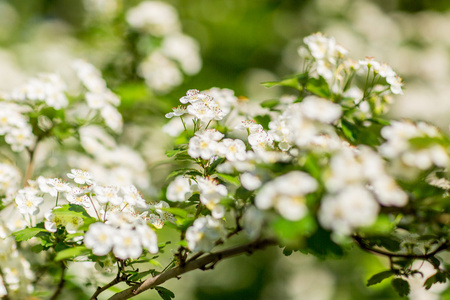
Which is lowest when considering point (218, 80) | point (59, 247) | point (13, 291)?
point (218, 80)

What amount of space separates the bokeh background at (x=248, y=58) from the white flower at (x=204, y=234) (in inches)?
33.3

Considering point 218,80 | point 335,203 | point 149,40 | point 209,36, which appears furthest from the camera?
point 209,36

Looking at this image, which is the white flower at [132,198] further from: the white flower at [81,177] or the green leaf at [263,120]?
the green leaf at [263,120]

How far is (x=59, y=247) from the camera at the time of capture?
114cm

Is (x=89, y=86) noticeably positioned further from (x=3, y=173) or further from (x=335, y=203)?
(x=335, y=203)

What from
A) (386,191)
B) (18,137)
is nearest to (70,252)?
(386,191)

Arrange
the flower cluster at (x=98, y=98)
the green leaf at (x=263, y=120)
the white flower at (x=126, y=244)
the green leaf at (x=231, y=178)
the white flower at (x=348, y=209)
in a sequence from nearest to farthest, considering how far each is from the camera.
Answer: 1. the white flower at (x=348, y=209)
2. the white flower at (x=126, y=244)
3. the green leaf at (x=231, y=178)
4. the green leaf at (x=263, y=120)
5. the flower cluster at (x=98, y=98)

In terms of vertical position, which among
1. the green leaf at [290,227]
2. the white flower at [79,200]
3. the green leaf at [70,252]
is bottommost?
the white flower at [79,200]

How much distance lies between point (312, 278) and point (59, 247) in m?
3.11

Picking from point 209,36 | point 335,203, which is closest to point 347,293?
point 335,203

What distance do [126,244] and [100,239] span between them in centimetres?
6

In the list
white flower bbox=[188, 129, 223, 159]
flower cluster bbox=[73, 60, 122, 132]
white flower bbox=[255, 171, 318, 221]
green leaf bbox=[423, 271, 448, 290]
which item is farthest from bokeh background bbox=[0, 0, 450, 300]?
white flower bbox=[255, 171, 318, 221]

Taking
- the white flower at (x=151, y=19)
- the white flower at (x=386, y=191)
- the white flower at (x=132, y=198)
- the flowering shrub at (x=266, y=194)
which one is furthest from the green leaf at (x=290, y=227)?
the white flower at (x=151, y=19)

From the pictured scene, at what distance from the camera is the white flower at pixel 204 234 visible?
3.15 feet
